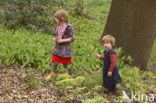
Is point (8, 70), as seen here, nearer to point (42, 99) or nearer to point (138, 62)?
point (42, 99)

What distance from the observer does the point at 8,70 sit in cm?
562

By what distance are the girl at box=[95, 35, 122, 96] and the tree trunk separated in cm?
256

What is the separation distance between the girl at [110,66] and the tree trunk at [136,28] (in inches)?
101

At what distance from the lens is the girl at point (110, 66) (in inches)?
183

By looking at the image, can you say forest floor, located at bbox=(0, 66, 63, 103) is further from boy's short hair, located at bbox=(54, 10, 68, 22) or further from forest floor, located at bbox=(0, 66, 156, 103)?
boy's short hair, located at bbox=(54, 10, 68, 22)

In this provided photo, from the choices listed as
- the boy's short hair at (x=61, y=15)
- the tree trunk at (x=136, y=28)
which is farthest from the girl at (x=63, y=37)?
the tree trunk at (x=136, y=28)

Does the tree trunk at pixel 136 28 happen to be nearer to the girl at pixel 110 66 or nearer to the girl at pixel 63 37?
the girl at pixel 110 66

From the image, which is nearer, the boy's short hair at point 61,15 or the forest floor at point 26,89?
the forest floor at point 26,89

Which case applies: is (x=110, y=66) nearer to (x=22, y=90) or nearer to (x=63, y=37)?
(x=63, y=37)

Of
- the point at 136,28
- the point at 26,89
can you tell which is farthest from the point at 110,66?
the point at 136,28

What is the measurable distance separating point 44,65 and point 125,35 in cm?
286

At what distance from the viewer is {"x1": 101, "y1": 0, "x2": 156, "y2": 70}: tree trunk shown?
6.98 metres

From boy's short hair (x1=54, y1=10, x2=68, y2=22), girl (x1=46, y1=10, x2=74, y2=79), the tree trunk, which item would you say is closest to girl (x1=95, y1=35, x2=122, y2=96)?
girl (x1=46, y1=10, x2=74, y2=79)

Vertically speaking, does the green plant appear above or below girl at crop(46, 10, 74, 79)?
below
